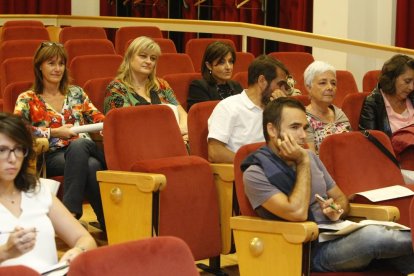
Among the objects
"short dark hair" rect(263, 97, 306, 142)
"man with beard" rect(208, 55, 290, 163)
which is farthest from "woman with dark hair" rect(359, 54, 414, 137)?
"short dark hair" rect(263, 97, 306, 142)

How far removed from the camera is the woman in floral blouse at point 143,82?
4.06 meters

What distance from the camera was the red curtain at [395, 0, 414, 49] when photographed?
657 cm

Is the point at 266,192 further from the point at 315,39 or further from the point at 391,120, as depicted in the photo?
the point at 315,39

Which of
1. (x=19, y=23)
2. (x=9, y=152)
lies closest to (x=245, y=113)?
(x=9, y=152)

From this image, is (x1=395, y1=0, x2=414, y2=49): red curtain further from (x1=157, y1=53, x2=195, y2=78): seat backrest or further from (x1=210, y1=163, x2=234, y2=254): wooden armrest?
(x1=210, y1=163, x2=234, y2=254): wooden armrest

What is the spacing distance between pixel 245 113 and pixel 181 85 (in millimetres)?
874

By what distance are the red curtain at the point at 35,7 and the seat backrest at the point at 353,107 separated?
5909 mm

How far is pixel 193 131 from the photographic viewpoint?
3.65 m

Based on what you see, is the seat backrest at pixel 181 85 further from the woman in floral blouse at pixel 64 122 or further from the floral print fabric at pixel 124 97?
the woman in floral blouse at pixel 64 122

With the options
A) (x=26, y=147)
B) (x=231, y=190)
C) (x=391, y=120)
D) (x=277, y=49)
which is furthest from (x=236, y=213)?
(x=277, y=49)

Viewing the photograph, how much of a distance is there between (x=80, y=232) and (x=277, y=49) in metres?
5.43

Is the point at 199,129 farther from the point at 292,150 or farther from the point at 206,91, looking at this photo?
the point at 292,150

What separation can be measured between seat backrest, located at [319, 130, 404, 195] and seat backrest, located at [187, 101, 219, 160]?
609 mm

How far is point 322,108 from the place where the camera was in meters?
3.75
